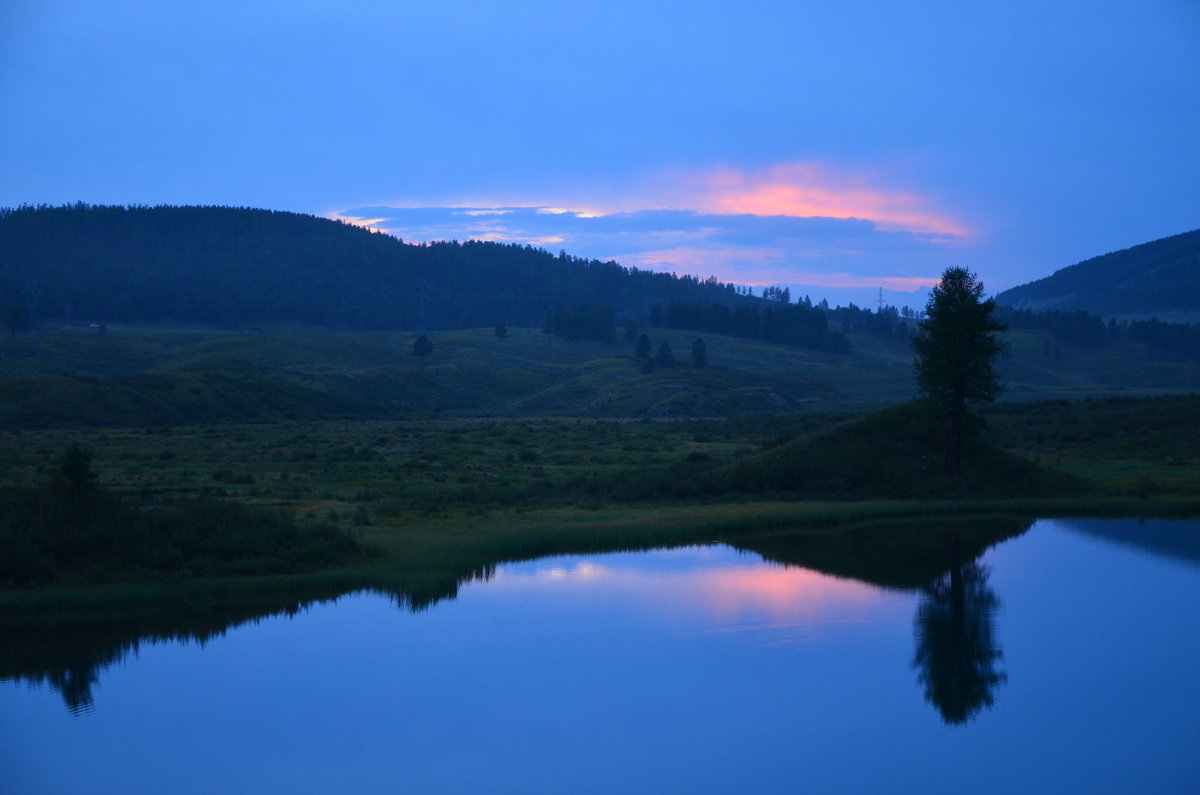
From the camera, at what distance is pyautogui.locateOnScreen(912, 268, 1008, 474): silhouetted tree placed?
42250 millimetres

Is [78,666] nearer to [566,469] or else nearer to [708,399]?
[566,469]

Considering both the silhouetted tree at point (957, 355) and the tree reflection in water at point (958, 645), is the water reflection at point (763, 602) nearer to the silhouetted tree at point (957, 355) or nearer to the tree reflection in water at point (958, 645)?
the tree reflection in water at point (958, 645)

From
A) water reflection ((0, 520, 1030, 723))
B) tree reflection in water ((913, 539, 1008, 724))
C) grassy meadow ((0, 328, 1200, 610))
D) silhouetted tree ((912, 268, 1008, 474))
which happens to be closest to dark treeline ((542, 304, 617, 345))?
grassy meadow ((0, 328, 1200, 610))

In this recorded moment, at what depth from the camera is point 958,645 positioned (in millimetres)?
21109

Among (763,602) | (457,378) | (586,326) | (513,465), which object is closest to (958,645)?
(763,602)

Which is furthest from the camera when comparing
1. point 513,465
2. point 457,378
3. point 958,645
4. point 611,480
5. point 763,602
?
point 457,378

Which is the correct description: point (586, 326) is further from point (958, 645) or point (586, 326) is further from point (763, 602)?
point (958, 645)

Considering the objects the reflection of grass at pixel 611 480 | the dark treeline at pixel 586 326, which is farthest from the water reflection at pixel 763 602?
the dark treeline at pixel 586 326

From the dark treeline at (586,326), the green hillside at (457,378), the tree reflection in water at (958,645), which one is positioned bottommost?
the tree reflection in water at (958,645)

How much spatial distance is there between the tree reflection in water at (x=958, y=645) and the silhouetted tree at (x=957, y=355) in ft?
50.0

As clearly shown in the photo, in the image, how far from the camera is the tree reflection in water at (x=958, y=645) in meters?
18.0

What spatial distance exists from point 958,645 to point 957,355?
2374 centimetres

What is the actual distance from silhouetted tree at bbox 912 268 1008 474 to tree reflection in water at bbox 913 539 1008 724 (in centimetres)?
1523

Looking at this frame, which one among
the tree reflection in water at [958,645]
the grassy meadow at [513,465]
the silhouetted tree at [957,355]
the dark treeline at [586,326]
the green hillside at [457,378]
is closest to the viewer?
the tree reflection in water at [958,645]
